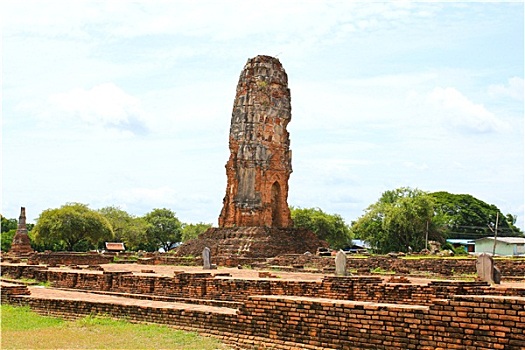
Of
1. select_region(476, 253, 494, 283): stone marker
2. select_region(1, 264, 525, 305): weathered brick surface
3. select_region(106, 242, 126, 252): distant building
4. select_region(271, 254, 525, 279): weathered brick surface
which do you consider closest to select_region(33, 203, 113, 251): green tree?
select_region(106, 242, 126, 252): distant building

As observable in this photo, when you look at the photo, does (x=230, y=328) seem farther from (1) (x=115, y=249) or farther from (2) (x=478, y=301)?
(1) (x=115, y=249)

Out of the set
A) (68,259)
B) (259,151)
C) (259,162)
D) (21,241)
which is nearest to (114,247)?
(21,241)

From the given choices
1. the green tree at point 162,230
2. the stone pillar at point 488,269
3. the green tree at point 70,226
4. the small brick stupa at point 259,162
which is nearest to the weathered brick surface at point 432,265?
the stone pillar at point 488,269

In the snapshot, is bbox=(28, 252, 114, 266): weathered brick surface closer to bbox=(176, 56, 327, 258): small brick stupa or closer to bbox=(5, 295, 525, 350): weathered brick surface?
bbox=(176, 56, 327, 258): small brick stupa

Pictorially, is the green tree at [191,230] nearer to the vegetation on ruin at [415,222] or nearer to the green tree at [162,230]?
the green tree at [162,230]

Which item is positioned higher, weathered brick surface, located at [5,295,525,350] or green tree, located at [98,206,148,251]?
green tree, located at [98,206,148,251]

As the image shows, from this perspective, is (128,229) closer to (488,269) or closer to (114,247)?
(114,247)

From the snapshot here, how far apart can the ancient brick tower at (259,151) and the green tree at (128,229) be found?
30.8 m

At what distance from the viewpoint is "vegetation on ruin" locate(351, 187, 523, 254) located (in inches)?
1981

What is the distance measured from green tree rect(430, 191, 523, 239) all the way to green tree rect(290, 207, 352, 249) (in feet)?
31.8

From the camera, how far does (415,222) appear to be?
1980 inches

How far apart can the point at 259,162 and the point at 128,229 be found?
35.8 meters

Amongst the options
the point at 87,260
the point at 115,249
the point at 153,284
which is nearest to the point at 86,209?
the point at 115,249

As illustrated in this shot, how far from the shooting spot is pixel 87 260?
3750cm
